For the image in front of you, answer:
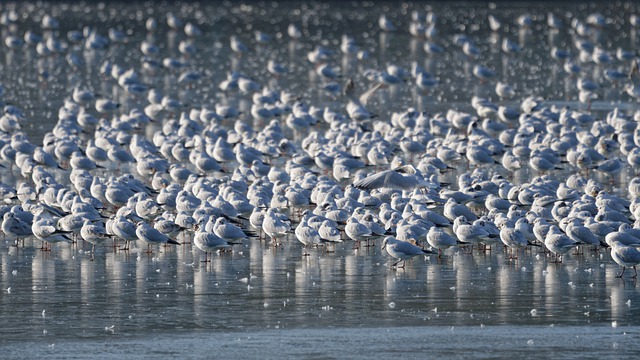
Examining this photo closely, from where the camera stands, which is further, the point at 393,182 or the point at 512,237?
the point at 393,182

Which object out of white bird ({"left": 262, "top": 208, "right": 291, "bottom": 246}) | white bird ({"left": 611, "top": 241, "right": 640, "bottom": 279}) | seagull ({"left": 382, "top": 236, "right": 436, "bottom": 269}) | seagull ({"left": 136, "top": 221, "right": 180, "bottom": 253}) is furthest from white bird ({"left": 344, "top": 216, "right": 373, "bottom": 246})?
white bird ({"left": 611, "top": 241, "right": 640, "bottom": 279})

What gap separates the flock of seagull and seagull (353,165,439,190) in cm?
4

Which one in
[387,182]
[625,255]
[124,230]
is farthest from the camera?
[387,182]

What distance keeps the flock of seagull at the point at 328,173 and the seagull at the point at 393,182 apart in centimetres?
4

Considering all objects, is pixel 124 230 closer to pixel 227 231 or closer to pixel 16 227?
Answer: pixel 227 231

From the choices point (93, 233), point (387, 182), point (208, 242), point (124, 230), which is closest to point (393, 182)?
point (387, 182)

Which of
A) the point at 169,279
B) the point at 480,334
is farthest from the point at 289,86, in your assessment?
the point at 480,334

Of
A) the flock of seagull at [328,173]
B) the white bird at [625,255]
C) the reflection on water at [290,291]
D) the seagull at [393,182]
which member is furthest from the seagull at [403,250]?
the seagull at [393,182]

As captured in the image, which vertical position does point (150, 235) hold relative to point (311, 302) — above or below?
above

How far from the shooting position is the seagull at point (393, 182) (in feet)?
75.7

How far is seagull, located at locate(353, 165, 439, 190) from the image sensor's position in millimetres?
23081

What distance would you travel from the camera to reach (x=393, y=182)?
23.2 metres

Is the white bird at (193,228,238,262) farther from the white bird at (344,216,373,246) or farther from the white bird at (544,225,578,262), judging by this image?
the white bird at (544,225,578,262)

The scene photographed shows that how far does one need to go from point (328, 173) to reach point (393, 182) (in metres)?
3.78
